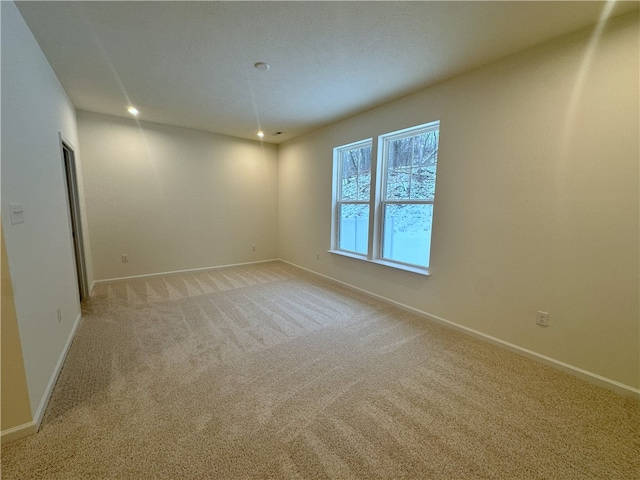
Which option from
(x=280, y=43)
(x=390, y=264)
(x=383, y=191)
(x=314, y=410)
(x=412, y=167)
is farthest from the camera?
(x=383, y=191)

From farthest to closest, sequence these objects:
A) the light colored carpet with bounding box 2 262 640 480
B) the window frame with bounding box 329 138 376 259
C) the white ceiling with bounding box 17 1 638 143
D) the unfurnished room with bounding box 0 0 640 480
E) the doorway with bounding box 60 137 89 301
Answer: the window frame with bounding box 329 138 376 259
the doorway with bounding box 60 137 89 301
the white ceiling with bounding box 17 1 638 143
the unfurnished room with bounding box 0 0 640 480
the light colored carpet with bounding box 2 262 640 480

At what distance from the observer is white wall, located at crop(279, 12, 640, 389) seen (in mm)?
1720

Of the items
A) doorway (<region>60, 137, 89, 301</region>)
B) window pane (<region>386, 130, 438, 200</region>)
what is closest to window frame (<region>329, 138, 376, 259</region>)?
window pane (<region>386, 130, 438, 200</region>)

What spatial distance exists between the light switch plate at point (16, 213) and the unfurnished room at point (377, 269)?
0.01 m

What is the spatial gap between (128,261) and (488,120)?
16.9 feet

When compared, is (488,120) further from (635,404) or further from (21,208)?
(21,208)

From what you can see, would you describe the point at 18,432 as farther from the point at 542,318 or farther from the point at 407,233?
the point at 542,318

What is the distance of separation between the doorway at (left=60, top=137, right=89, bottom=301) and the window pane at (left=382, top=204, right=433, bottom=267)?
151 inches

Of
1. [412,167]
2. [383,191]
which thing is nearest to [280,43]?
[412,167]

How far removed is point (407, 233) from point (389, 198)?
52 centimetres

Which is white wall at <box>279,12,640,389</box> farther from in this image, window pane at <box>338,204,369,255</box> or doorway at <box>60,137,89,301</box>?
doorway at <box>60,137,89,301</box>

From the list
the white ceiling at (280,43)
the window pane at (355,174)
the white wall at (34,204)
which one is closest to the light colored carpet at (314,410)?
the white wall at (34,204)

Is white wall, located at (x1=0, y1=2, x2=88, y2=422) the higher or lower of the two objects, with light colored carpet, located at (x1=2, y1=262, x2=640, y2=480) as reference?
higher

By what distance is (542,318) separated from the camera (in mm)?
2096
